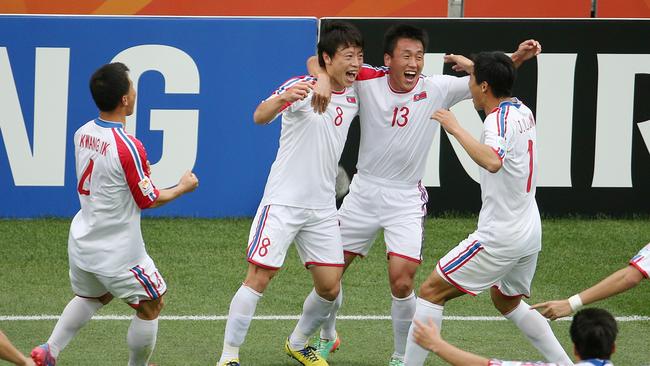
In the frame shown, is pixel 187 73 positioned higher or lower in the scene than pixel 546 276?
higher

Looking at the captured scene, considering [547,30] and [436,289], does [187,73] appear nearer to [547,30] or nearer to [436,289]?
[547,30]

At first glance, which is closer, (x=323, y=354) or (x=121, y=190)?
(x=121, y=190)

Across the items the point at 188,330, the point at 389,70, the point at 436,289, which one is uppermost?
the point at 389,70

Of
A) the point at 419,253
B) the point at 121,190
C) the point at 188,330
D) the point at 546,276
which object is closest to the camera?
the point at 121,190

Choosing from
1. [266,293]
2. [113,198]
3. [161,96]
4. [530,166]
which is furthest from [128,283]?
[161,96]

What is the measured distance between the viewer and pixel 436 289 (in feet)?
23.1

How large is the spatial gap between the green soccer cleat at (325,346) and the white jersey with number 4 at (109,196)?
1621 mm

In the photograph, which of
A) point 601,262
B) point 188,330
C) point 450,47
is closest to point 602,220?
point 601,262

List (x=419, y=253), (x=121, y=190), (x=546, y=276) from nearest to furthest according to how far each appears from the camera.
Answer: (x=121, y=190) → (x=419, y=253) → (x=546, y=276)

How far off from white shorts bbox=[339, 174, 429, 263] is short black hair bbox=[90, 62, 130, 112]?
1.77 m

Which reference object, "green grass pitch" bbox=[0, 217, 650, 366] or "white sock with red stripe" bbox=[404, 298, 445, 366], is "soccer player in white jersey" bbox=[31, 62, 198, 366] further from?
"white sock with red stripe" bbox=[404, 298, 445, 366]

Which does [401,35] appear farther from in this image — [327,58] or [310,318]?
[310,318]

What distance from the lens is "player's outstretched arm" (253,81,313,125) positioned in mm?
6969

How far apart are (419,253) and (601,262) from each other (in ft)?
11.5
